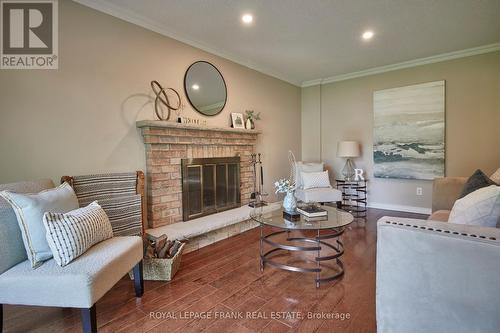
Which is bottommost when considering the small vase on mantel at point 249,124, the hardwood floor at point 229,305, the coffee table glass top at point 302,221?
the hardwood floor at point 229,305

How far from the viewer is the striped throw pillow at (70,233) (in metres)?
1.42

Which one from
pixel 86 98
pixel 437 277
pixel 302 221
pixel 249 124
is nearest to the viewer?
pixel 437 277

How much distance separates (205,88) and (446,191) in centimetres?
315

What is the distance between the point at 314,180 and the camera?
419 cm

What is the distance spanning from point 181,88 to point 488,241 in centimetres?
311

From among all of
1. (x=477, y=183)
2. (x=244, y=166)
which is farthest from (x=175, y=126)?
(x=477, y=183)

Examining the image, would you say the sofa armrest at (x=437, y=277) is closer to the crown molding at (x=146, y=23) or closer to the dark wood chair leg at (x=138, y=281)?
the dark wood chair leg at (x=138, y=281)

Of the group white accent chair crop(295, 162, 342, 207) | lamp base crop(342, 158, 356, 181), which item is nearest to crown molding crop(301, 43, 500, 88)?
lamp base crop(342, 158, 356, 181)

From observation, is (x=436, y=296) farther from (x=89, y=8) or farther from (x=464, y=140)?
(x=464, y=140)

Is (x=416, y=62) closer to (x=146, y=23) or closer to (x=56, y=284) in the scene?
(x=146, y=23)

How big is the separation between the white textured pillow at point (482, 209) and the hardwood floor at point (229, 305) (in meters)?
0.84

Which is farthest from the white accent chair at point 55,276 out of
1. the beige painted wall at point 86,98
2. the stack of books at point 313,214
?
the stack of books at point 313,214

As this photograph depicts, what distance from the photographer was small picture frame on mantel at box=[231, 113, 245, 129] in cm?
385

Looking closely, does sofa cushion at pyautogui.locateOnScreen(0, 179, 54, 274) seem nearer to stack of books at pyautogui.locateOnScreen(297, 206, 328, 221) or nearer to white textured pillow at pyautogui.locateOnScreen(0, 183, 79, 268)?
white textured pillow at pyautogui.locateOnScreen(0, 183, 79, 268)
